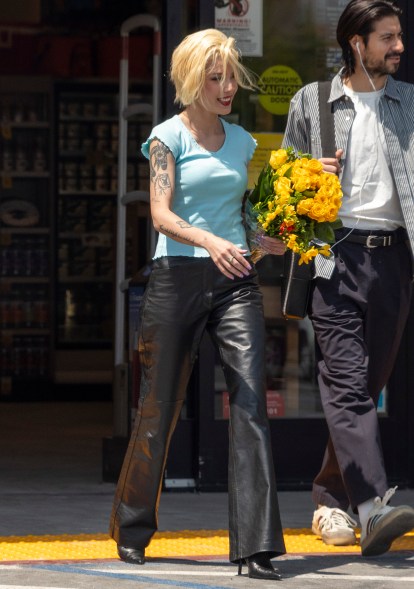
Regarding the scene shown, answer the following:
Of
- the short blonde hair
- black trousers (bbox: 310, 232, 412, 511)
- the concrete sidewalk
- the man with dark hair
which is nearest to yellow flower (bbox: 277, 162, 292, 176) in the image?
the short blonde hair

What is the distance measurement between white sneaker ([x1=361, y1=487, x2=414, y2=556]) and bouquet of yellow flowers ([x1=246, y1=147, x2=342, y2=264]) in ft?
3.09

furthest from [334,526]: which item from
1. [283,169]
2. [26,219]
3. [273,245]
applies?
[26,219]

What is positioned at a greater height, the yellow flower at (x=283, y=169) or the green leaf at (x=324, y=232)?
the yellow flower at (x=283, y=169)

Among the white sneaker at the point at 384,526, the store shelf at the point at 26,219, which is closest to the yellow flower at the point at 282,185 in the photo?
the white sneaker at the point at 384,526

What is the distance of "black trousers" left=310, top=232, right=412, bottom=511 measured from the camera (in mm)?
5895

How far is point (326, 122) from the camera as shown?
6164 mm

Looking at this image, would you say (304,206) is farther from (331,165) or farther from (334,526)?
(334,526)

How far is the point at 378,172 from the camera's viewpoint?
20.0ft

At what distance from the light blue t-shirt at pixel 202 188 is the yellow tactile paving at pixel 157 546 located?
4.01ft

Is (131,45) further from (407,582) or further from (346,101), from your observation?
(407,582)

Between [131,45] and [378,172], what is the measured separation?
710 cm

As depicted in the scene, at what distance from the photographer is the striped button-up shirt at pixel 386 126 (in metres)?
6.06

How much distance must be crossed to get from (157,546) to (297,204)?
5.06 feet

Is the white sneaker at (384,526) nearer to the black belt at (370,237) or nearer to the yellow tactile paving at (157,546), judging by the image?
the yellow tactile paving at (157,546)
